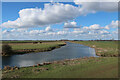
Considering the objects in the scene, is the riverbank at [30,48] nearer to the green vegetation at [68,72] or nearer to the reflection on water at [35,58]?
the reflection on water at [35,58]

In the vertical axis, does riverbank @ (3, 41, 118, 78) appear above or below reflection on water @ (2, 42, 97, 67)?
above

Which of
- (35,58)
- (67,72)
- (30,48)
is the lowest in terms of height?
(35,58)

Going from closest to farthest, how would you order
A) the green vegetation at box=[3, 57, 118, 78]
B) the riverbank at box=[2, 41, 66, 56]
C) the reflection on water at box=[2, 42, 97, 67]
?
the green vegetation at box=[3, 57, 118, 78]
the reflection on water at box=[2, 42, 97, 67]
the riverbank at box=[2, 41, 66, 56]

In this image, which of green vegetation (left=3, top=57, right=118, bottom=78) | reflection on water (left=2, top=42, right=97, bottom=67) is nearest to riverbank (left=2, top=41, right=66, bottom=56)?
reflection on water (left=2, top=42, right=97, bottom=67)

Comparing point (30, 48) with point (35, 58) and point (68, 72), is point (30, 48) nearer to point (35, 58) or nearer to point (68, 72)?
point (35, 58)

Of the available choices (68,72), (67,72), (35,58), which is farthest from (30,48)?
(68,72)

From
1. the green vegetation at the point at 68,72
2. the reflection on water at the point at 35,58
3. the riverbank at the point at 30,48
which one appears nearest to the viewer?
the green vegetation at the point at 68,72

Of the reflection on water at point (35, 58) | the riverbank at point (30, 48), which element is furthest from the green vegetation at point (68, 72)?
the riverbank at point (30, 48)

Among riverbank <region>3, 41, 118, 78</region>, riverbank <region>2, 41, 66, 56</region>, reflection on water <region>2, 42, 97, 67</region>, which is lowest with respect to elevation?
reflection on water <region>2, 42, 97, 67</region>

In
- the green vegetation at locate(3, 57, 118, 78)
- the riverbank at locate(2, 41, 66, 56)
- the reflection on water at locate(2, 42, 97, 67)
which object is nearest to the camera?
the green vegetation at locate(3, 57, 118, 78)

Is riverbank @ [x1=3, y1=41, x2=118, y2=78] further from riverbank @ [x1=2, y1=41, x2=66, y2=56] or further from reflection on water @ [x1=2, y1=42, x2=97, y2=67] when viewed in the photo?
riverbank @ [x1=2, y1=41, x2=66, y2=56]

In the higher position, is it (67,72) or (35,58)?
(67,72)

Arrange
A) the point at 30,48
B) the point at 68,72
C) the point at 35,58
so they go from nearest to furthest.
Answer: the point at 68,72
the point at 35,58
the point at 30,48

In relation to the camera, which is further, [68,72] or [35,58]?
[35,58]
